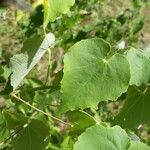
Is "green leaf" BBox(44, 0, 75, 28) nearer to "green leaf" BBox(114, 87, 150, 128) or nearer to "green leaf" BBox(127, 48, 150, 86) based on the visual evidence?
"green leaf" BBox(127, 48, 150, 86)

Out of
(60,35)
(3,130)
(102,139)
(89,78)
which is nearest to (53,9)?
(89,78)

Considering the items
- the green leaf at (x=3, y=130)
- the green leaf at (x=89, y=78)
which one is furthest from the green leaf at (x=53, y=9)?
the green leaf at (x=3, y=130)

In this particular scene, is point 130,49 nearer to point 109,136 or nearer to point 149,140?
point 109,136

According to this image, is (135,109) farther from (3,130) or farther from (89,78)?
(3,130)

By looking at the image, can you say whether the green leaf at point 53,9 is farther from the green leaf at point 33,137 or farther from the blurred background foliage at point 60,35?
the green leaf at point 33,137

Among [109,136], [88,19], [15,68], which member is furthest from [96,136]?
[88,19]

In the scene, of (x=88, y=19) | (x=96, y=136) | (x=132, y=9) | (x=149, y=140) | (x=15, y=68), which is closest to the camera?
(x=96, y=136)
